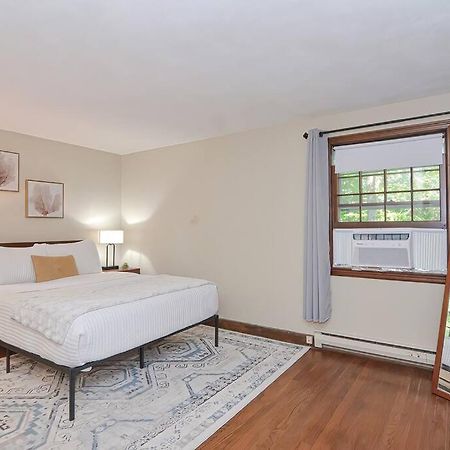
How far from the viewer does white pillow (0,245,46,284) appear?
12.1 feet

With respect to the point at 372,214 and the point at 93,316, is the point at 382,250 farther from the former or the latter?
the point at 93,316

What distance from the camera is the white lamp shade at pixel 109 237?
504cm

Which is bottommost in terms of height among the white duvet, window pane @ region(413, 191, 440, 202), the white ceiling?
the white duvet

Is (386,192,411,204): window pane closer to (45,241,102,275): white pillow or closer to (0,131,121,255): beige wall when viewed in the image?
(45,241,102,275): white pillow

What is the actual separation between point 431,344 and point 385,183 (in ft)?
5.08

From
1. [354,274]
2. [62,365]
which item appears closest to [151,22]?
[62,365]

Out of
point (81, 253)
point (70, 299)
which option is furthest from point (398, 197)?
point (81, 253)

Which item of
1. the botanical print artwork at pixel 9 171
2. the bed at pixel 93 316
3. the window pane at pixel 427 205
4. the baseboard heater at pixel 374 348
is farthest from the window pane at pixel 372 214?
the botanical print artwork at pixel 9 171

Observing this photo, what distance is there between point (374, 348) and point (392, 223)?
1213mm

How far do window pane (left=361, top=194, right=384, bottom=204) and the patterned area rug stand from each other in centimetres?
167

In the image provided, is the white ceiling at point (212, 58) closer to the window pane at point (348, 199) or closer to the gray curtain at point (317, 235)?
the gray curtain at point (317, 235)

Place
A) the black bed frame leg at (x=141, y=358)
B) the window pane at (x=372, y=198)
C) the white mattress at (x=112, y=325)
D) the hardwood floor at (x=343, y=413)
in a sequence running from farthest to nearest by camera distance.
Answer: the window pane at (x=372, y=198) < the black bed frame leg at (x=141, y=358) < the white mattress at (x=112, y=325) < the hardwood floor at (x=343, y=413)

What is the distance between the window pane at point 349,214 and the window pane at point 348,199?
0.21 feet

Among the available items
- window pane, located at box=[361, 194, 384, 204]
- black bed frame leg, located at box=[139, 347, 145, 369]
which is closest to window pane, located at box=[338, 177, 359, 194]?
window pane, located at box=[361, 194, 384, 204]
